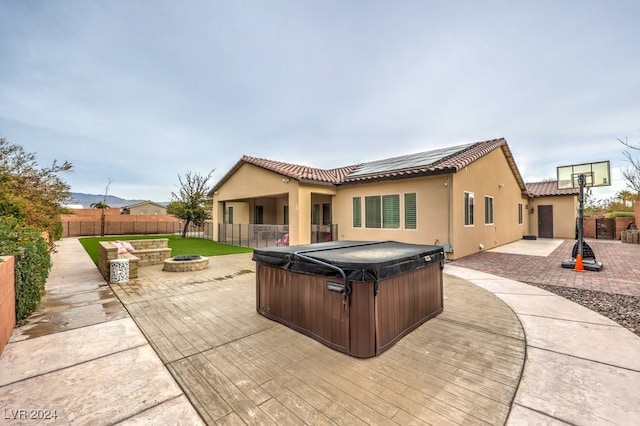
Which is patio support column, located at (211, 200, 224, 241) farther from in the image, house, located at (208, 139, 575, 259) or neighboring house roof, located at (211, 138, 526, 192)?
neighboring house roof, located at (211, 138, 526, 192)

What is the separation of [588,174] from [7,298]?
15.0m

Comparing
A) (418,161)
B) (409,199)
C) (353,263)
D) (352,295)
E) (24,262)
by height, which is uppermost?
(418,161)

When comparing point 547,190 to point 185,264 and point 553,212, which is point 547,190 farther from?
point 185,264

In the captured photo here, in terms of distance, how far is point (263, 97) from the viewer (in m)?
14.1

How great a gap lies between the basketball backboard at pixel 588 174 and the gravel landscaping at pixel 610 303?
5459 mm

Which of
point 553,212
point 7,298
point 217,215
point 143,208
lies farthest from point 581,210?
point 143,208

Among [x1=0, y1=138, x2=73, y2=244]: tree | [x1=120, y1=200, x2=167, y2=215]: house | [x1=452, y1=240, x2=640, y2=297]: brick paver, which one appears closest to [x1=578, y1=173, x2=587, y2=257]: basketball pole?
[x1=452, y1=240, x2=640, y2=297]: brick paver

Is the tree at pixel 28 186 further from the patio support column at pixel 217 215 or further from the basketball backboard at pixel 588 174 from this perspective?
the basketball backboard at pixel 588 174

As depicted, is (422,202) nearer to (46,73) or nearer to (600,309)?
(600,309)

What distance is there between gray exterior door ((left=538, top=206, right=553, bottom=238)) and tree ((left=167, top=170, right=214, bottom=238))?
24492mm

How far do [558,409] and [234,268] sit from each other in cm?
804

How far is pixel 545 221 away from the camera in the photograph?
63.1 ft

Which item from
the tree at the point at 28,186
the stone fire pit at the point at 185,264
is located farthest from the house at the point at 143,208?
the stone fire pit at the point at 185,264

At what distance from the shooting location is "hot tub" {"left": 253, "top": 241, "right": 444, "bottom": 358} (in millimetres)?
3152
